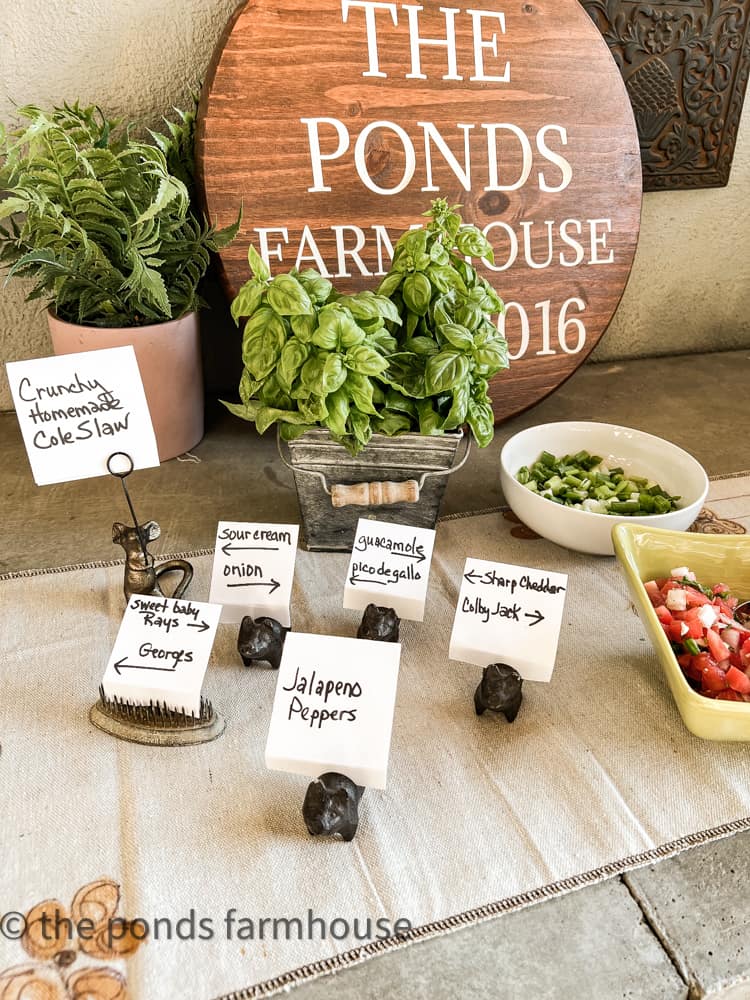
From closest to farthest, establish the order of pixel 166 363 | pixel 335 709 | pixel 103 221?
pixel 335 709 → pixel 103 221 → pixel 166 363

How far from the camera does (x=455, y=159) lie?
1303 mm

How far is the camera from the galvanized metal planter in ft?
3.24

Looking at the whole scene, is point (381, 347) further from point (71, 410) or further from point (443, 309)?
point (71, 410)

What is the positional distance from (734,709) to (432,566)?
1.49 ft

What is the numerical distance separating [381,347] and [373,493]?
20cm

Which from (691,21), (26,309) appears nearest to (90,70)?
(26,309)

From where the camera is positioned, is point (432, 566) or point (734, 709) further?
point (432, 566)

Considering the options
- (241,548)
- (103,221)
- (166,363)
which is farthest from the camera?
(166,363)

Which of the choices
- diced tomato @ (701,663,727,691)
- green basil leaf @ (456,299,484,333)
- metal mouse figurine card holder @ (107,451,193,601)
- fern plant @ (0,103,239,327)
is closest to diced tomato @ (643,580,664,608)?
diced tomato @ (701,663,727,691)

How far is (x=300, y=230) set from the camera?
1248 mm

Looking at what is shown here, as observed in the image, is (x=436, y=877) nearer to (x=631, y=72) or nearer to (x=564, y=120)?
(x=564, y=120)

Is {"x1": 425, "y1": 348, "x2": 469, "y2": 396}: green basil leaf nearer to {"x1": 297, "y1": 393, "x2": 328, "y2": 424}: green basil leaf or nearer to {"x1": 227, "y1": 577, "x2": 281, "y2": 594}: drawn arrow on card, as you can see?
{"x1": 297, "y1": 393, "x2": 328, "y2": 424}: green basil leaf

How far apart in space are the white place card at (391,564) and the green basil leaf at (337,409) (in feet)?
0.41

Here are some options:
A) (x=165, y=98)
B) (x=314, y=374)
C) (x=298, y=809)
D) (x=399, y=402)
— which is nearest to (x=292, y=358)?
(x=314, y=374)
